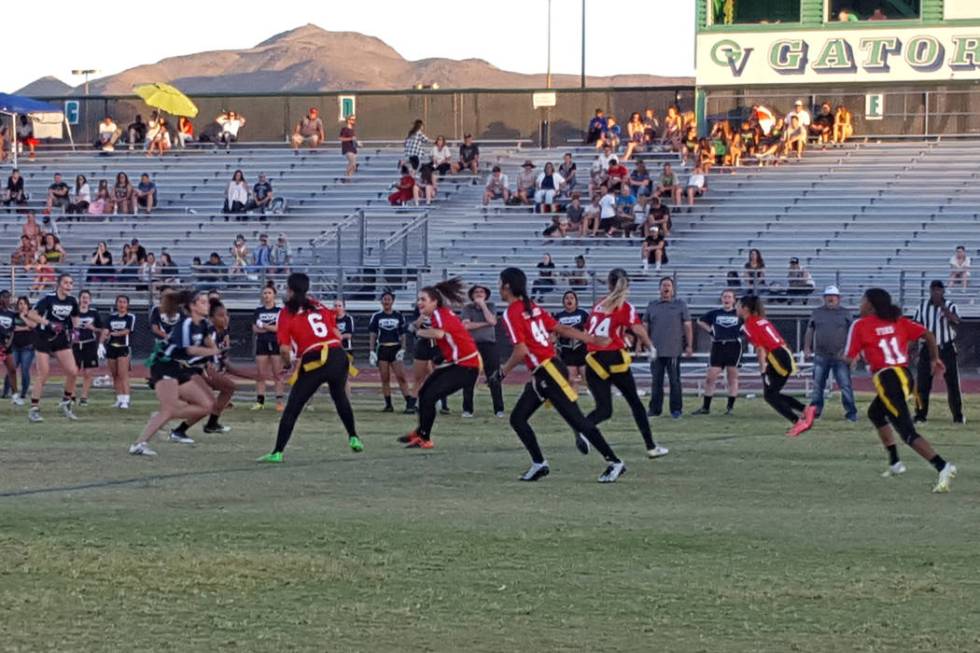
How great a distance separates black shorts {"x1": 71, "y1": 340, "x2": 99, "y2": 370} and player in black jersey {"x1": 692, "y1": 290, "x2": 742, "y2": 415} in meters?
7.91

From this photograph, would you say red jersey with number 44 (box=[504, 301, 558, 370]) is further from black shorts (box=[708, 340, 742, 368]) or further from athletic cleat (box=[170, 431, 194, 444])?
black shorts (box=[708, 340, 742, 368])

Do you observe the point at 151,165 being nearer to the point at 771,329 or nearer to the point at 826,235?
the point at 826,235

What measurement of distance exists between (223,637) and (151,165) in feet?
113

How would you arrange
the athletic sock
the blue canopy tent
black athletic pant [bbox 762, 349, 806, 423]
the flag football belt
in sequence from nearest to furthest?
the athletic sock
the flag football belt
black athletic pant [bbox 762, 349, 806, 423]
the blue canopy tent

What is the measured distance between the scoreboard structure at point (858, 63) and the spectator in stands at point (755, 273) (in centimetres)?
897

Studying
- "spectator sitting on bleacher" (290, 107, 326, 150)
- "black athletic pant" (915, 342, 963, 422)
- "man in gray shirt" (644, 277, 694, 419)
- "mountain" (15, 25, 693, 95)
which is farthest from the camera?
"mountain" (15, 25, 693, 95)

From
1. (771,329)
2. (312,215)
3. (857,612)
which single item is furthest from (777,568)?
(312,215)

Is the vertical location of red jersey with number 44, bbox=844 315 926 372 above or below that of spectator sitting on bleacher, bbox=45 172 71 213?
below

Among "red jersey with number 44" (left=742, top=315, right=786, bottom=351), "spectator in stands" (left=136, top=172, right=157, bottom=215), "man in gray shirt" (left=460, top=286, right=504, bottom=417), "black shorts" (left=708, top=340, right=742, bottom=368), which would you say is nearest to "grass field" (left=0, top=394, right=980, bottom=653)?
"red jersey with number 44" (left=742, top=315, right=786, bottom=351)

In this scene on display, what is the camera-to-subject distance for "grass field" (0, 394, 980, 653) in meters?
8.30

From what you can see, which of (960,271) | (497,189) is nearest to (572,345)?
(960,271)

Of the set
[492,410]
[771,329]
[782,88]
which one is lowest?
[492,410]

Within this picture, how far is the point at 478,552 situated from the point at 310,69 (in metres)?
131

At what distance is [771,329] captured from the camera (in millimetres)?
18984
